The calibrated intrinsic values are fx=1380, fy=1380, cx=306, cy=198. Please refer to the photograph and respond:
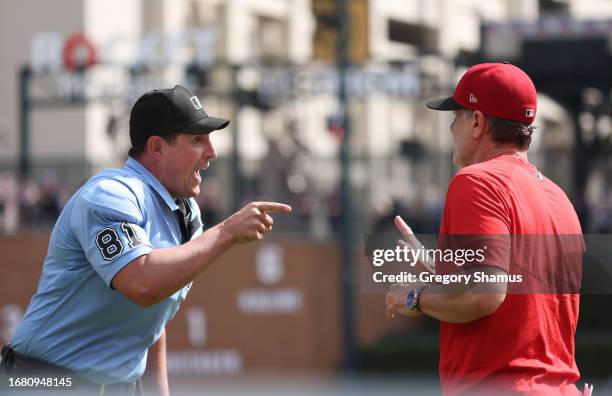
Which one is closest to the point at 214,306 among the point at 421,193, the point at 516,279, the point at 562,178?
the point at 421,193

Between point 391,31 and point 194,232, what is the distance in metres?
38.7

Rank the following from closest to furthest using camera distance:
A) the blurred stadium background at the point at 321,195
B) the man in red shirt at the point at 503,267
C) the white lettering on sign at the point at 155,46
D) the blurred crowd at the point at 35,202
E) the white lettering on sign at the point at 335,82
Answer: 1. the man in red shirt at the point at 503,267
2. the blurred stadium background at the point at 321,195
3. the white lettering on sign at the point at 335,82
4. the blurred crowd at the point at 35,202
5. the white lettering on sign at the point at 155,46

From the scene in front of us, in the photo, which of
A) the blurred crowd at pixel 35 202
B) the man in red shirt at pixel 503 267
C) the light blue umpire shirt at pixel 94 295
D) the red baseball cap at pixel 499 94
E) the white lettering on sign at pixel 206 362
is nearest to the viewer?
the man in red shirt at pixel 503 267

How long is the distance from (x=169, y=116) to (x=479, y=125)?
3.87 feet

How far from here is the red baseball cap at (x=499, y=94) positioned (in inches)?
182

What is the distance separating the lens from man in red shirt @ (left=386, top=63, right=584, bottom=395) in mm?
4344

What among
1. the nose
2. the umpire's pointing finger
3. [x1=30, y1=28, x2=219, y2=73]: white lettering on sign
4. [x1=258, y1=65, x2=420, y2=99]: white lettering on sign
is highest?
the nose

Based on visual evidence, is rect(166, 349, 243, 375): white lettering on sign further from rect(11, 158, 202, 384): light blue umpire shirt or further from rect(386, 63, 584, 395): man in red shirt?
rect(386, 63, 584, 395): man in red shirt

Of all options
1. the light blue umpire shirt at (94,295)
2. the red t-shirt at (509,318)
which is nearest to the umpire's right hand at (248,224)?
the light blue umpire shirt at (94,295)

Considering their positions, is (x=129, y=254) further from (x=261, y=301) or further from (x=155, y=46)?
(x=155, y=46)

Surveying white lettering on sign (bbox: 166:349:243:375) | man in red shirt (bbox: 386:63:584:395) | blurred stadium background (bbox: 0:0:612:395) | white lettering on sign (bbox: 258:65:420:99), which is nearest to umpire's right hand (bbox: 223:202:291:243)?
man in red shirt (bbox: 386:63:584:395)

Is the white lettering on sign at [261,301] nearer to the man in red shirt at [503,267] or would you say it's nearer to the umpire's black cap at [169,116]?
the umpire's black cap at [169,116]

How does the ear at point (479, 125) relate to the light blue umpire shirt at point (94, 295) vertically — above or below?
above

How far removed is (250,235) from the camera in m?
4.66
